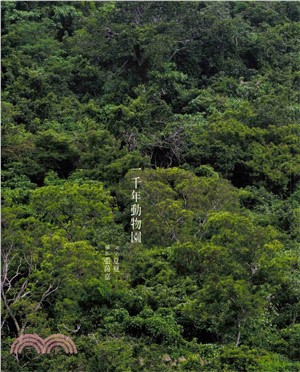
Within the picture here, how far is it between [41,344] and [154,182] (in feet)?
14.3

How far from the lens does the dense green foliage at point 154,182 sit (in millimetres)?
11617

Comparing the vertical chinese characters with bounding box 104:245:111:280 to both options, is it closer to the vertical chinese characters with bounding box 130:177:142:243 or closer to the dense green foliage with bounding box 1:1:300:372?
the dense green foliage with bounding box 1:1:300:372

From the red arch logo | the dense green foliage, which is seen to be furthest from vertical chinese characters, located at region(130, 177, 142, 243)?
the red arch logo

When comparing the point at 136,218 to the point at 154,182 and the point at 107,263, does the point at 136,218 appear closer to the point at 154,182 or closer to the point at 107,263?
the point at 154,182

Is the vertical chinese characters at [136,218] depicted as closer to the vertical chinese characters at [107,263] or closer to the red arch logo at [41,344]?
the vertical chinese characters at [107,263]

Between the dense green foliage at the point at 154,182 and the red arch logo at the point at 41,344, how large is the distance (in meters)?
0.10

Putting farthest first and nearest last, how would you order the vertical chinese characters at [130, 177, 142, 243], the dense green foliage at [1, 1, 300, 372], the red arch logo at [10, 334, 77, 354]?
the vertical chinese characters at [130, 177, 142, 243]
the dense green foliage at [1, 1, 300, 372]
the red arch logo at [10, 334, 77, 354]

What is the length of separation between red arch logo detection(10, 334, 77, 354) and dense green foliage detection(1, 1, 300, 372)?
0.10 meters

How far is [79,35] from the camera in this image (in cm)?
2172

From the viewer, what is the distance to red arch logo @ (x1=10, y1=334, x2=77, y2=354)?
36.5 feet

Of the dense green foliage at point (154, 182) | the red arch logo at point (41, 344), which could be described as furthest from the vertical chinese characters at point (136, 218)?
the red arch logo at point (41, 344)

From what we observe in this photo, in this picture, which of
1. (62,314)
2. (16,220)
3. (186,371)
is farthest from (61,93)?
(186,371)

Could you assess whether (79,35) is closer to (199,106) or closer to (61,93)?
(61,93)

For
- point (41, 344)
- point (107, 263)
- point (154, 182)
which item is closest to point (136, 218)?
point (154, 182)
